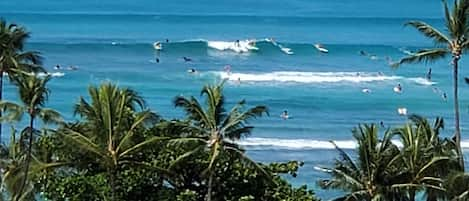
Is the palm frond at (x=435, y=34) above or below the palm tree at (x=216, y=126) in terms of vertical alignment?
above

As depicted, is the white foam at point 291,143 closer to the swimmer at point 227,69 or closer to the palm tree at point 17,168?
the palm tree at point 17,168

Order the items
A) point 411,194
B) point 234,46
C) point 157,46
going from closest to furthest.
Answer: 1. point 411,194
2. point 157,46
3. point 234,46

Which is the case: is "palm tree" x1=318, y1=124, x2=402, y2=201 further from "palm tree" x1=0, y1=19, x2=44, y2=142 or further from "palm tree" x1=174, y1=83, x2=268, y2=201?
"palm tree" x1=0, y1=19, x2=44, y2=142

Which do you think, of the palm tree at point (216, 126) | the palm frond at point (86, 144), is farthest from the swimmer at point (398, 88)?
the palm frond at point (86, 144)

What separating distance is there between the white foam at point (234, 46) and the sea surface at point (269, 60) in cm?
15

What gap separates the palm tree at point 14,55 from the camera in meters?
27.8

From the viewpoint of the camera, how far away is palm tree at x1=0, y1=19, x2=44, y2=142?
27766 millimetres

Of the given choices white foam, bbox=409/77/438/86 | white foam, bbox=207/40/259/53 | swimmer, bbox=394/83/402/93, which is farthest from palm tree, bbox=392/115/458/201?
white foam, bbox=207/40/259/53

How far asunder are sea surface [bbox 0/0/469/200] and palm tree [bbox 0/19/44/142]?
41.6 ft

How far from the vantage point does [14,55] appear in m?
28.2

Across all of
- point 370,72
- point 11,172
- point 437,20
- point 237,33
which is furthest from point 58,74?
point 437,20

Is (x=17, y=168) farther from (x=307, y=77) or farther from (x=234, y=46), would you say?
(x=234, y=46)

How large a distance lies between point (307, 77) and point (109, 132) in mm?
44875

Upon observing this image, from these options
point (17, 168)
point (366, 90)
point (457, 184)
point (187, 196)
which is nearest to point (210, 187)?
point (187, 196)
